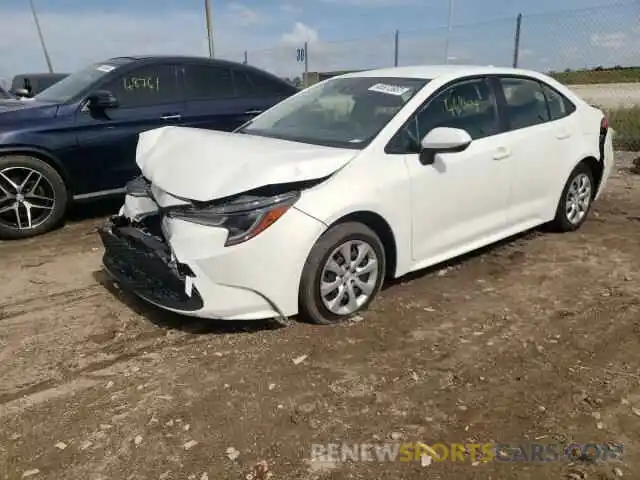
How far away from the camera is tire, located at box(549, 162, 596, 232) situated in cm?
513

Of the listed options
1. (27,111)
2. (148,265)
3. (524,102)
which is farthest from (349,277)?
(27,111)

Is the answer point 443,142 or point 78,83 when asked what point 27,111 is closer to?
point 78,83

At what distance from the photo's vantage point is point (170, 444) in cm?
253

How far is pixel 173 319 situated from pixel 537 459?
2.25 metres

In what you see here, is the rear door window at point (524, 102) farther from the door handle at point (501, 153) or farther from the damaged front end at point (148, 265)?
the damaged front end at point (148, 265)

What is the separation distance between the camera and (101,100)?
5.48 m

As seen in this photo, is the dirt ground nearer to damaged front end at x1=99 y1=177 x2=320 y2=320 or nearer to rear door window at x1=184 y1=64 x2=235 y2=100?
damaged front end at x1=99 y1=177 x2=320 y2=320

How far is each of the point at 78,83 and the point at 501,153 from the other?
13.9ft

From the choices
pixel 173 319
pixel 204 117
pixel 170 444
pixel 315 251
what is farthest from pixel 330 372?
pixel 204 117

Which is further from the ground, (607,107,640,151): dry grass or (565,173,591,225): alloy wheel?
(565,173,591,225): alloy wheel

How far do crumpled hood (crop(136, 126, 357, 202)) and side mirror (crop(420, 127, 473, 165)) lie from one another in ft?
1.73

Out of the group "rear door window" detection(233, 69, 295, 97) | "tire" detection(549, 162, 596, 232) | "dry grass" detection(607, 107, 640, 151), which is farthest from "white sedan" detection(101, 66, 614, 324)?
"dry grass" detection(607, 107, 640, 151)

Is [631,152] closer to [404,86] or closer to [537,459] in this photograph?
[404,86]

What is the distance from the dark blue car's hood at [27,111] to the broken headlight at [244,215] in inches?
116
